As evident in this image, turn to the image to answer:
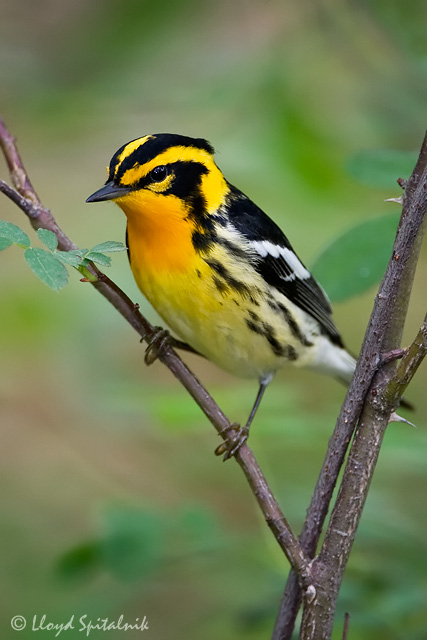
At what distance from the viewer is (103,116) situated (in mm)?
4293

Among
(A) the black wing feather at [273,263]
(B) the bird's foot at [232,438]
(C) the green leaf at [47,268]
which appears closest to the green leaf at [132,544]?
(B) the bird's foot at [232,438]

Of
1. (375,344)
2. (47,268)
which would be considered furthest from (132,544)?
(47,268)

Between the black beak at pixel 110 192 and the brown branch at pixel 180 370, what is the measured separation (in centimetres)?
47

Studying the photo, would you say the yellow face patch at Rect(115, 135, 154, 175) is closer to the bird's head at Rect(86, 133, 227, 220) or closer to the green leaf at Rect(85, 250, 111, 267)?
the bird's head at Rect(86, 133, 227, 220)

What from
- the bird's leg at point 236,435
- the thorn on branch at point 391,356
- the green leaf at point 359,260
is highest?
the green leaf at point 359,260

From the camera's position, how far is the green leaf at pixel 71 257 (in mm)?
1663

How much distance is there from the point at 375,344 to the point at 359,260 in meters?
0.63

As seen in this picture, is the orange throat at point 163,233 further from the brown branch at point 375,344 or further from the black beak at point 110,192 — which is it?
the brown branch at point 375,344

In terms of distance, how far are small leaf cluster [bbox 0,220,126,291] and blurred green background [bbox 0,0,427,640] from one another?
3.32ft

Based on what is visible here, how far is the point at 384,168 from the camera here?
258 centimetres

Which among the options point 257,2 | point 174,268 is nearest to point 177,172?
point 174,268

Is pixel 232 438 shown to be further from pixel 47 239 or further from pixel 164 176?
pixel 47 239

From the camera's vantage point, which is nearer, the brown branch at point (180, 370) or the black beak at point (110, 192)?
the brown branch at point (180, 370)

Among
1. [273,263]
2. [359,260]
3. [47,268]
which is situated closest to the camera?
[47,268]
